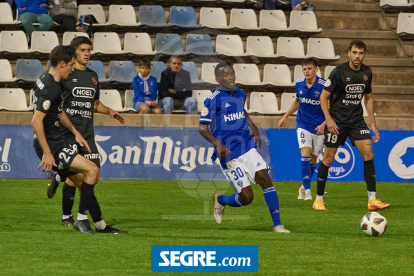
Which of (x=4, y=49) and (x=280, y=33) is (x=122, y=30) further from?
(x=280, y=33)

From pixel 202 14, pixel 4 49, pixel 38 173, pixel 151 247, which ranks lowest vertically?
pixel 38 173

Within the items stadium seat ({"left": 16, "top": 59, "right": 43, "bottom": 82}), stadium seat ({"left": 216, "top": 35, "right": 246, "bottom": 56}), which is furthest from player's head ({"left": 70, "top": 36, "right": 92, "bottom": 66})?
stadium seat ({"left": 216, "top": 35, "right": 246, "bottom": 56})

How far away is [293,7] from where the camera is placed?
50.5ft

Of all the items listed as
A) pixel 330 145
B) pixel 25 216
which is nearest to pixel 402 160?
pixel 330 145

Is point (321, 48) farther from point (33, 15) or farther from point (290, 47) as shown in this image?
point (33, 15)

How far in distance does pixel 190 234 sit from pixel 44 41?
8.93 metres

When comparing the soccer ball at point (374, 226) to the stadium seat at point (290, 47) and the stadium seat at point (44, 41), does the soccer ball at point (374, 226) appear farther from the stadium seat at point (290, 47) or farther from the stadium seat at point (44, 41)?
the stadium seat at point (44, 41)

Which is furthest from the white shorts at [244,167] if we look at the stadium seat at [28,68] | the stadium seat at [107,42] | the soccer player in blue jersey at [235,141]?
the stadium seat at [28,68]

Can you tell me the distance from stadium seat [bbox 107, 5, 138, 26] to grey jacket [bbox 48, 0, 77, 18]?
Result: 867mm

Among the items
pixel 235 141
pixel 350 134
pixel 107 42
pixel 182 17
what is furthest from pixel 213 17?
pixel 235 141

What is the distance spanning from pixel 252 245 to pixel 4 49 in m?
10.1

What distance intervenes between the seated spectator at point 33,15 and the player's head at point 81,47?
7787mm

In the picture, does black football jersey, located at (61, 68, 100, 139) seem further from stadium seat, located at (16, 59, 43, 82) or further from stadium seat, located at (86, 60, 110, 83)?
stadium seat, located at (16, 59, 43, 82)

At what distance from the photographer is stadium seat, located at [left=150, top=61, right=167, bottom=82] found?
43.0 ft
